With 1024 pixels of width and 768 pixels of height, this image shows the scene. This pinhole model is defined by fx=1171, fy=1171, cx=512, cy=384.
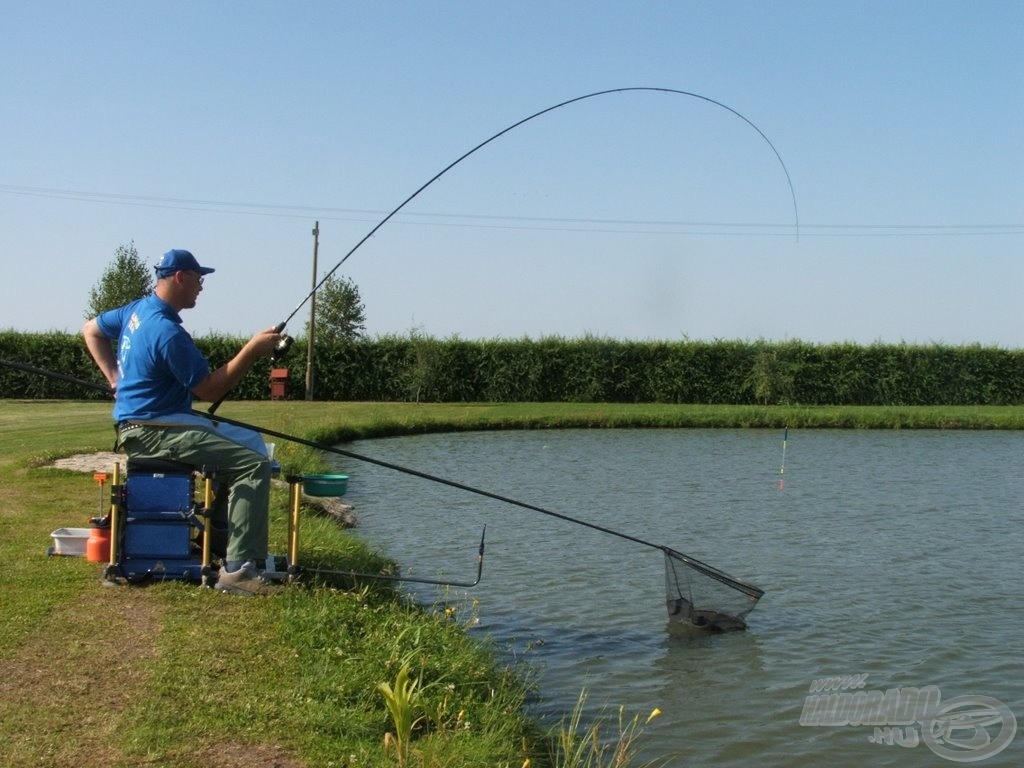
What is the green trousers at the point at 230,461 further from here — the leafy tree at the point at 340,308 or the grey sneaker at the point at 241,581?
the leafy tree at the point at 340,308

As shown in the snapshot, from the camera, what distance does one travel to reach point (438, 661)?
20.3 ft

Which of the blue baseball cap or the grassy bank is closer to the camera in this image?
the grassy bank

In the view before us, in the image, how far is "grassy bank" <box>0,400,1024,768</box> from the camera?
4.57 m

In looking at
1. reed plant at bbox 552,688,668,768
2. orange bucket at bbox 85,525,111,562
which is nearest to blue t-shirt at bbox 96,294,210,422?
orange bucket at bbox 85,525,111,562

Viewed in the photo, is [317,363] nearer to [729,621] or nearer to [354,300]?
[354,300]

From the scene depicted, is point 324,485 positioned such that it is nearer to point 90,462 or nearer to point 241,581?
point 241,581

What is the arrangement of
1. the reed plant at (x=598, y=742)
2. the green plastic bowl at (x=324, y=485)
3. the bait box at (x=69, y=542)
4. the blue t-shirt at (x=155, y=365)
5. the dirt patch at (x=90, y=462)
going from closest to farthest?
the reed plant at (x=598, y=742) → the blue t-shirt at (x=155, y=365) → the bait box at (x=69, y=542) → the green plastic bowl at (x=324, y=485) → the dirt patch at (x=90, y=462)

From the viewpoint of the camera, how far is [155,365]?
650cm

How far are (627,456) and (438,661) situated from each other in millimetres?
16696

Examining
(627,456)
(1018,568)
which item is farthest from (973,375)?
(1018,568)

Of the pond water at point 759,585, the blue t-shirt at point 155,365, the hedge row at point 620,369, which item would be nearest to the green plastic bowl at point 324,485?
the pond water at point 759,585

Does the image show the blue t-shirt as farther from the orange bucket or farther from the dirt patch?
the dirt patch

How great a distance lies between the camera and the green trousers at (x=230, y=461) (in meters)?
6.61

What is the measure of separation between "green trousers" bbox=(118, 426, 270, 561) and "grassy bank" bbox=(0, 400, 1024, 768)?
403 millimetres
